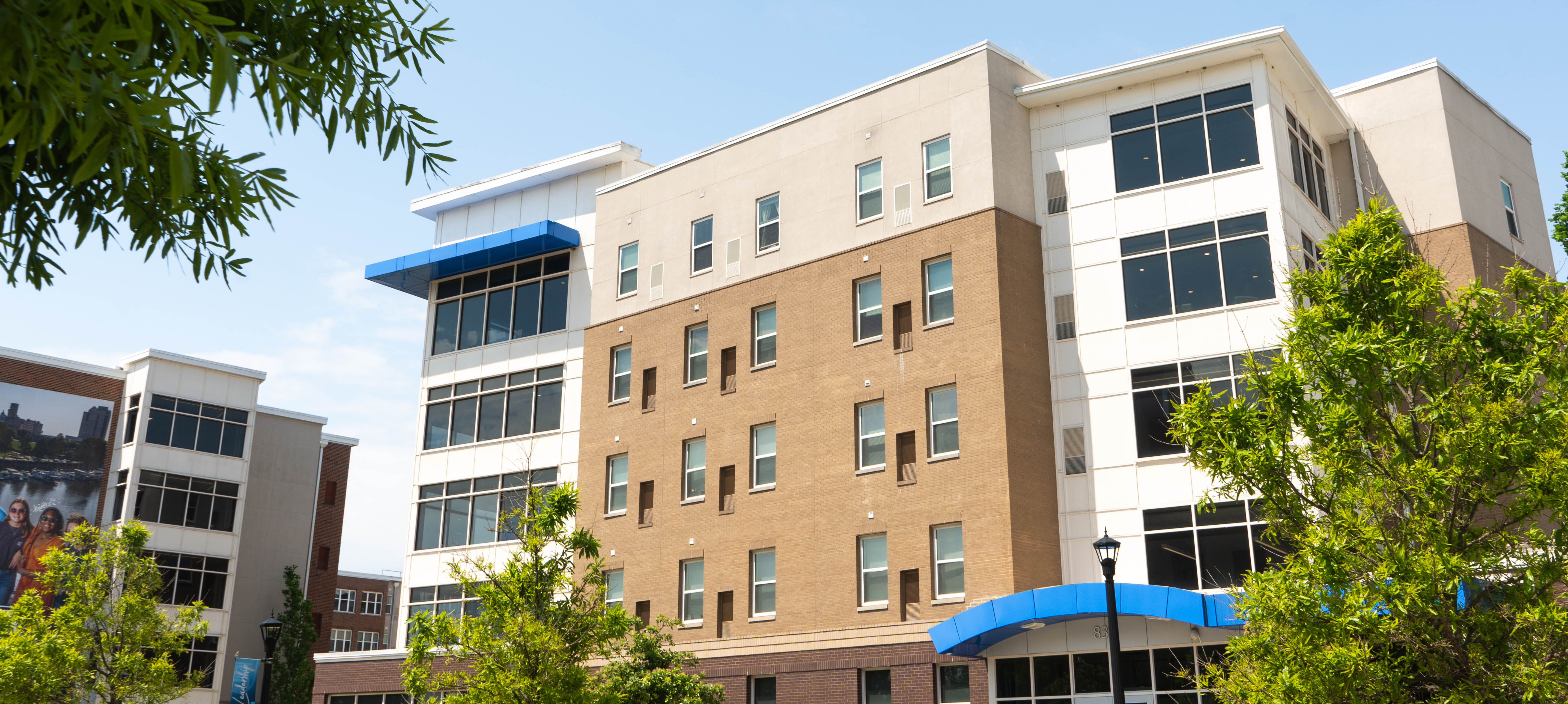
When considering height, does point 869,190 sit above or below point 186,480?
above

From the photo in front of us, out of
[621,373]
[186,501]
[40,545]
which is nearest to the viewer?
[621,373]

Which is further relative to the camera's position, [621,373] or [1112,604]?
[621,373]

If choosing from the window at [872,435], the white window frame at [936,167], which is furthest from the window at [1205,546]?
the white window frame at [936,167]

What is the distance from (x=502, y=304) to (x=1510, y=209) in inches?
1216

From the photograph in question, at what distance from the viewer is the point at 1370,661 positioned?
1546 cm

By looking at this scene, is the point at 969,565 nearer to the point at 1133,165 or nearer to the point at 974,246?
the point at 974,246

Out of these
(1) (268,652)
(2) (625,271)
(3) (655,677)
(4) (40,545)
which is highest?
(2) (625,271)

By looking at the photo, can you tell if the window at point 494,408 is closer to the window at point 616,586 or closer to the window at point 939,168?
the window at point 616,586

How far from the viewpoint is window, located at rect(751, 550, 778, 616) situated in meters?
32.7

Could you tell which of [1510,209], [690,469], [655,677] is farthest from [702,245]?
[1510,209]

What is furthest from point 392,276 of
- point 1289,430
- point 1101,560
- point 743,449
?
point 1289,430

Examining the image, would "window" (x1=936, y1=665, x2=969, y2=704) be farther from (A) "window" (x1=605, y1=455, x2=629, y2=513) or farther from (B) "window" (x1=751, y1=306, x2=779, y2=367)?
(A) "window" (x1=605, y1=455, x2=629, y2=513)

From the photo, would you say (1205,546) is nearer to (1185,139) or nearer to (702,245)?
(1185,139)

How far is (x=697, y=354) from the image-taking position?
120 feet
